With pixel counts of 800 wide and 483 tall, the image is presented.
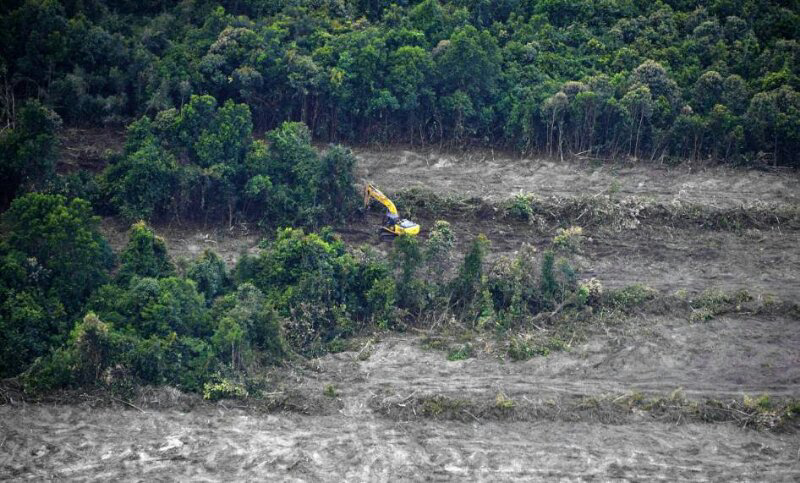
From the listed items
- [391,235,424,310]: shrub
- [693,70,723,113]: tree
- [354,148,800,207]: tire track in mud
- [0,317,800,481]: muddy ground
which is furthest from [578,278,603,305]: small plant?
[693,70,723,113]: tree

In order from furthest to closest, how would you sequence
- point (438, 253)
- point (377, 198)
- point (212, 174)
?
point (377, 198) → point (212, 174) → point (438, 253)

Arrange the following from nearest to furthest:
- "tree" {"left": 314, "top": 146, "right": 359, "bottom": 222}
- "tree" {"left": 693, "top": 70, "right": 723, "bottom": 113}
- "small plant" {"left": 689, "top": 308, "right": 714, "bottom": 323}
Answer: "small plant" {"left": 689, "top": 308, "right": 714, "bottom": 323} → "tree" {"left": 314, "top": 146, "right": 359, "bottom": 222} → "tree" {"left": 693, "top": 70, "right": 723, "bottom": 113}

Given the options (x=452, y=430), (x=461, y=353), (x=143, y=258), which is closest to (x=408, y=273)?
(x=461, y=353)

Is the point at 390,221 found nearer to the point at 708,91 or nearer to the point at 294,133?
the point at 294,133

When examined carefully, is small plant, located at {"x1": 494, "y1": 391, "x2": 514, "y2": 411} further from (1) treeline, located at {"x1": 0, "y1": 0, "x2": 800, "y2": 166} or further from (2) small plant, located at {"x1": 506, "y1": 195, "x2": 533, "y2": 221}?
(1) treeline, located at {"x1": 0, "y1": 0, "x2": 800, "y2": 166}

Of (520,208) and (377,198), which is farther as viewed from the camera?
(520,208)

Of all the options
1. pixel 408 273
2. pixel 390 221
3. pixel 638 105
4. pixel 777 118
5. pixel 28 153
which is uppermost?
pixel 638 105

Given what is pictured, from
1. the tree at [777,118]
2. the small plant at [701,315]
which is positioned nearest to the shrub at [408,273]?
the small plant at [701,315]
